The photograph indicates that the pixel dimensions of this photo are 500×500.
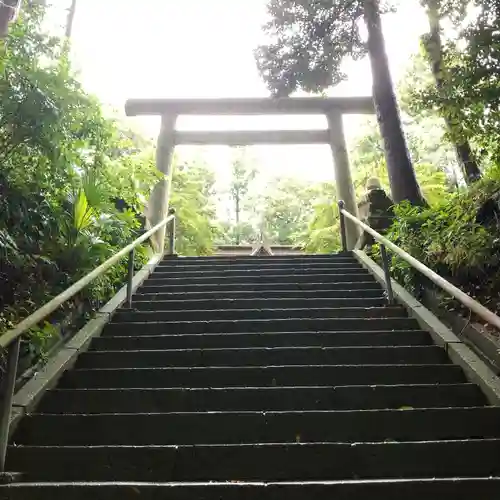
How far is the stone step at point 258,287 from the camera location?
18.4 ft

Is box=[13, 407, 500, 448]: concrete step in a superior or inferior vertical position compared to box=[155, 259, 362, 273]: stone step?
inferior

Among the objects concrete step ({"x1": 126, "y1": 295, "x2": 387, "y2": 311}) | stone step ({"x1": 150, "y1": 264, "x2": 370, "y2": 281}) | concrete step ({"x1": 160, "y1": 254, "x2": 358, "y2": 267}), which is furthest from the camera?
concrete step ({"x1": 160, "y1": 254, "x2": 358, "y2": 267})

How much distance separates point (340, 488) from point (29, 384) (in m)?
2.17

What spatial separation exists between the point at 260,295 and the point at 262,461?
3059mm

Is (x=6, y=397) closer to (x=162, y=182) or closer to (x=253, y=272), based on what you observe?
(x=253, y=272)

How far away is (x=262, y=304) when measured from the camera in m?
5.07

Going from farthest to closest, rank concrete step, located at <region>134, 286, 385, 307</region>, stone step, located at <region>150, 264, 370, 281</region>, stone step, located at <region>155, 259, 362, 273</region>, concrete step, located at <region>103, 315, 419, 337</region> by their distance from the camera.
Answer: stone step, located at <region>155, 259, 362, 273</region> < stone step, located at <region>150, 264, 370, 281</region> < concrete step, located at <region>134, 286, 385, 307</region> < concrete step, located at <region>103, 315, 419, 337</region>

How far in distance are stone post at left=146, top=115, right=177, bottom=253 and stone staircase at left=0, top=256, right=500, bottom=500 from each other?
3478 mm

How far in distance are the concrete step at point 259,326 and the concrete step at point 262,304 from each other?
0.57 meters

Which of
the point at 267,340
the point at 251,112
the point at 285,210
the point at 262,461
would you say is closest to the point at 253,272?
the point at 267,340

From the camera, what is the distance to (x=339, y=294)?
534 cm

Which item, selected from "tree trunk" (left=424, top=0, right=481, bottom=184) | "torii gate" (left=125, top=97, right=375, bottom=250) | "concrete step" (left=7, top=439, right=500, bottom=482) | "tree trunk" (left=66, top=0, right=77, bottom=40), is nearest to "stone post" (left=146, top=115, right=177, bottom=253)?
"torii gate" (left=125, top=97, right=375, bottom=250)

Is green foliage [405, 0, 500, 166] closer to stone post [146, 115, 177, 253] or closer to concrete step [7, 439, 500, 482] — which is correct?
concrete step [7, 439, 500, 482]

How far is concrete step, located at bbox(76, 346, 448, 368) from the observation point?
3.66 metres
